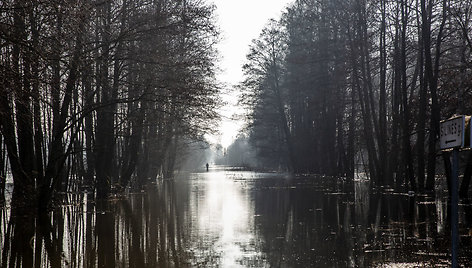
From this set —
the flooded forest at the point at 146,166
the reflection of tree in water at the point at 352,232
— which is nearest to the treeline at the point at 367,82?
the flooded forest at the point at 146,166

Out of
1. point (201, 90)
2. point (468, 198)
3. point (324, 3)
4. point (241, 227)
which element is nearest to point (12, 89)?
point (241, 227)

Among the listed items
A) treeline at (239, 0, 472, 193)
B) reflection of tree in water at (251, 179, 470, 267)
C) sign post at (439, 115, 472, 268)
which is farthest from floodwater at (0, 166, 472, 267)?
treeline at (239, 0, 472, 193)

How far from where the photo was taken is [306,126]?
182 feet

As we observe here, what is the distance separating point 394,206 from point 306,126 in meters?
37.0

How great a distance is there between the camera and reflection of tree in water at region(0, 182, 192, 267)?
9.58m

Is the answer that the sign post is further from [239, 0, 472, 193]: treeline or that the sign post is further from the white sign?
[239, 0, 472, 193]: treeline

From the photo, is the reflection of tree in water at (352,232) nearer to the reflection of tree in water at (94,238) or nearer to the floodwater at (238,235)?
the floodwater at (238,235)

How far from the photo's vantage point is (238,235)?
40.9 ft

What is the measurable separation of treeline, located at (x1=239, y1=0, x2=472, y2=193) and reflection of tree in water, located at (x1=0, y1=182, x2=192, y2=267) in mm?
12005

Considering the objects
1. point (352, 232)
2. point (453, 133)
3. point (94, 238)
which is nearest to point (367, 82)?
point (352, 232)

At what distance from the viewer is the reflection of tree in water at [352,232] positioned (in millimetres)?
9406

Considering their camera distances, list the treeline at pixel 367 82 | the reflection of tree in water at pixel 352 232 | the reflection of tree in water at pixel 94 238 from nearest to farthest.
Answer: the reflection of tree in water at pixel 352 232 → the reflection of tree in water at pixel 94 238 → the treeline at pixel 367 82

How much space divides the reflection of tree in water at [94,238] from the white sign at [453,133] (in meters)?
5.30

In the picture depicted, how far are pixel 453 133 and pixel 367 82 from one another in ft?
94.9
